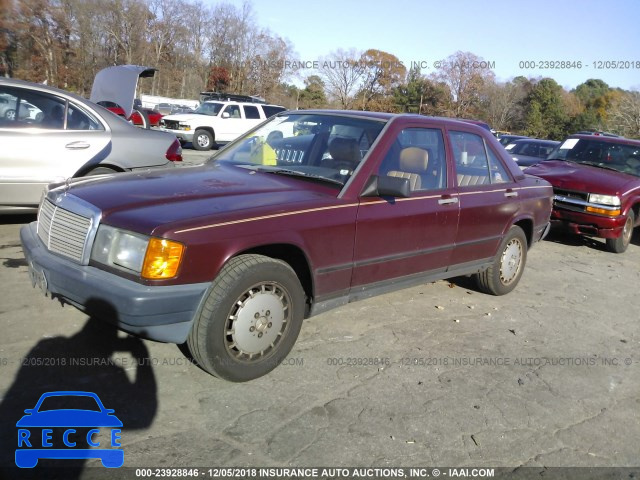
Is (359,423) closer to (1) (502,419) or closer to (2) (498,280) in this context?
(1) (502,419)

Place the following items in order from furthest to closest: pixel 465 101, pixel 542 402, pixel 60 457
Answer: pixel 465 101, pixel 542 402, pixel 60 457

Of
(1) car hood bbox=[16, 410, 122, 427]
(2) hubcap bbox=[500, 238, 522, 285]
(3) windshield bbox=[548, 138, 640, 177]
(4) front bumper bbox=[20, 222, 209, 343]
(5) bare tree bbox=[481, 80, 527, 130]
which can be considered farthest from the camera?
(5) bare tree bbox=[481, 80, 527, 130]

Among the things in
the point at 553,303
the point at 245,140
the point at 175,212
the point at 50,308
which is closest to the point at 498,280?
the point at 553,303

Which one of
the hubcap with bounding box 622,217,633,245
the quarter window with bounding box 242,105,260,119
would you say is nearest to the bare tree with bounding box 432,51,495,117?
the quarter window with bounding box 242,105,260,119

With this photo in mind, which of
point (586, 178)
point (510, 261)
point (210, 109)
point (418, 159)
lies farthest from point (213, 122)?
point (418, 159)

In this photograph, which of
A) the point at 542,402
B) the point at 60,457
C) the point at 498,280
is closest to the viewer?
the point at 60,457

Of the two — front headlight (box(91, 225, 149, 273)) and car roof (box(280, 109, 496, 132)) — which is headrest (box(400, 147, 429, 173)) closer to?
car roof (box(280, 109, 496, 132))

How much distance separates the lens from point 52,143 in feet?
18.5

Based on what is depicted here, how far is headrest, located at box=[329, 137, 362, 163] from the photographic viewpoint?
3.92 metres

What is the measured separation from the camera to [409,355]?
12.7ft

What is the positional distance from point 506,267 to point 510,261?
9 centimetres

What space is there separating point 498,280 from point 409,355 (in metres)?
1.89

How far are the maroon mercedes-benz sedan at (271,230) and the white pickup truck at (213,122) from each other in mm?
14209

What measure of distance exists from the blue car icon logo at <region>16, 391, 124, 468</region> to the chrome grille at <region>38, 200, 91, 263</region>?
2.57 feet
